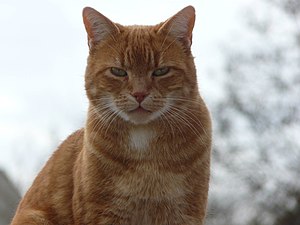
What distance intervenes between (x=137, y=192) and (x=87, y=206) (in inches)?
13.9

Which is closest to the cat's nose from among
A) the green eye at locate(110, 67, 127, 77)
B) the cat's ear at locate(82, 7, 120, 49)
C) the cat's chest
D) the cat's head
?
the cat's head

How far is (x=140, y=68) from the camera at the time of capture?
5.20 meters

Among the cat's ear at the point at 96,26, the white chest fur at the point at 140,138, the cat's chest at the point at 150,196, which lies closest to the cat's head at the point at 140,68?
the cat's ear at the point at 96,26

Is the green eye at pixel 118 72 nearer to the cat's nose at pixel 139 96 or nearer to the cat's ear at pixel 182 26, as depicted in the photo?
the cat's nose at pixel 139 96

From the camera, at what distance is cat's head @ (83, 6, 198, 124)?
16.8 feet

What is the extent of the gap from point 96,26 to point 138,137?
0.87 metres

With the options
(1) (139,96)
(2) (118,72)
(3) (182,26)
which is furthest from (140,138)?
(3) (182,26)

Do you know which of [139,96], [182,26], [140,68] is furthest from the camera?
[182,26]

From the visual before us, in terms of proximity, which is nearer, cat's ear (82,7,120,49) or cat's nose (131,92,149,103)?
cat's nose (131,92,149,103)

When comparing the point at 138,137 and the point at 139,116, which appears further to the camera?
the point at 138,137

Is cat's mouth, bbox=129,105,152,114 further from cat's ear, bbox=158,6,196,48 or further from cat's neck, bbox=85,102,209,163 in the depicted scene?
cat's ear, bbox=158,6,196,48

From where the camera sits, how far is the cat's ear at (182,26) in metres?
5.36

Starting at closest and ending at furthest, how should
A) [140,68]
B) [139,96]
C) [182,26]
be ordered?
1. [139,96]
2. [140,68]
3. [182,26]

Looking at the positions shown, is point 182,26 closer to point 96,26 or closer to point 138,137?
point 96,26
